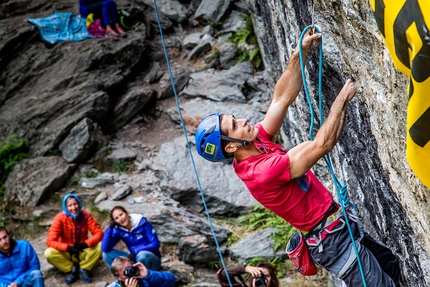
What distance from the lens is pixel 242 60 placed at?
14.5 meters

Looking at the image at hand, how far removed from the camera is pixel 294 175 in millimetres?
3932

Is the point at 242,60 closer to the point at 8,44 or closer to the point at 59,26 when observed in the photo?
the point at 59,26

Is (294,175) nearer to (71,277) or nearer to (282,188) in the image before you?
(282,188)

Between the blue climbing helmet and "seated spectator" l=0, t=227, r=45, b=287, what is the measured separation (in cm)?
521

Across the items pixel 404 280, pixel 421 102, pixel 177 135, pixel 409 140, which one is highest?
pixel 421 102

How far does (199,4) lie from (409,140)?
580 inches

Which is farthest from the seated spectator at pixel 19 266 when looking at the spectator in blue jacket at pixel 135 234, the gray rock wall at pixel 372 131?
the gray rock wall at pixel 372 131

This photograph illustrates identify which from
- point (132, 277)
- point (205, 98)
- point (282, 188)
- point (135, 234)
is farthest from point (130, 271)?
point (205, 98)

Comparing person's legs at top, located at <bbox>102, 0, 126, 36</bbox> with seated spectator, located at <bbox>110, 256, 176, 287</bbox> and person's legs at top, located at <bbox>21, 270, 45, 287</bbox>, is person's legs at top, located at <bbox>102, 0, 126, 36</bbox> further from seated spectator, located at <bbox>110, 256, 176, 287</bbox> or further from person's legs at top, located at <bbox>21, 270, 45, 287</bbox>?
seated spectator, located at <bbox>110, 256, 176, 287</bbox>

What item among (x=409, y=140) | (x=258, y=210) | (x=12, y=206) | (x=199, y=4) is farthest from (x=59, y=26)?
(x=409, y=140)

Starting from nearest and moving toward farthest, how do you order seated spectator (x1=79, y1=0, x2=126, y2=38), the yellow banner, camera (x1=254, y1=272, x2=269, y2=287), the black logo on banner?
the yellow banner
the black logo on banner
camera (x1=254, y1=272, x2=269, y2=287)
seated spectator (x1=79, y1=0, x2=126, y2=38)

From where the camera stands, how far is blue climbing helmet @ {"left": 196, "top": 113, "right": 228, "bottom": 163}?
13.6ft

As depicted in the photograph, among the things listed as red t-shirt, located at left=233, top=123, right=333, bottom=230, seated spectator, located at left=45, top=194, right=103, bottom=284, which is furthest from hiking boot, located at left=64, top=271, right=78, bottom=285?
red t-shirt, located at left=233, top=123, right=333, bottom=230

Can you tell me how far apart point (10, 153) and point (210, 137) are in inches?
374
